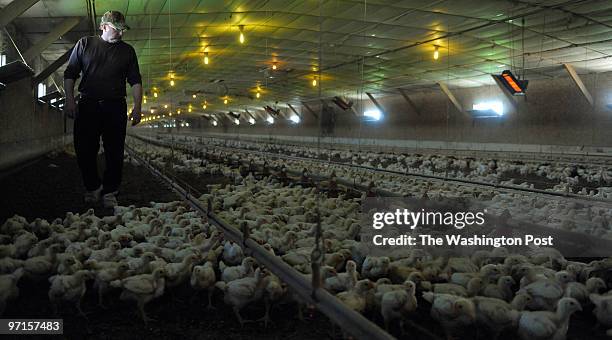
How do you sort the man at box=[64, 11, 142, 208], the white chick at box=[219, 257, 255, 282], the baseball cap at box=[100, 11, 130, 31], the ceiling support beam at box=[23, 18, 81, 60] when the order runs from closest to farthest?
the white chick at box=[219, 257, 255, 282] < the baseball cap at box=[100, 11, 130, 31] < the man at box=[64, 11, 142, 208] < the ceiling support beam at box=[23, 18, 81, 60]

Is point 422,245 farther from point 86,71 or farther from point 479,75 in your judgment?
point 479,75

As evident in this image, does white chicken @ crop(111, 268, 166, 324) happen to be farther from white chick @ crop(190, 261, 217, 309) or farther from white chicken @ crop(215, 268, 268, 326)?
white chicken @ crop(215, 268, 268, 326)

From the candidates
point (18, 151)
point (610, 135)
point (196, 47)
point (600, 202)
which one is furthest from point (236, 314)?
point (610, 135)

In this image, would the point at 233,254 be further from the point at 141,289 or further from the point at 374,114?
the point at 374,114

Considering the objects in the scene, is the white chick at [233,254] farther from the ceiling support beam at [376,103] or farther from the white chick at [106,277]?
the ceiling support beam at [376,103]

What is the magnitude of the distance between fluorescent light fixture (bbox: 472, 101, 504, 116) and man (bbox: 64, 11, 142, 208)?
21.0 meters

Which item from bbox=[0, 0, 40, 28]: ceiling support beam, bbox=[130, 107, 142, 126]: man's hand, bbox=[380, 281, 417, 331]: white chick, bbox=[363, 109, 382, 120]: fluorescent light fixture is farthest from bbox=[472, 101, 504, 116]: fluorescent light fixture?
bbox=[380, 281, 417, 331]: white chick

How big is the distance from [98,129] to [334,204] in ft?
12.9

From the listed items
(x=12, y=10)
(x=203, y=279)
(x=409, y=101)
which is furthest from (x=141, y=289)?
(x=409, y=101)

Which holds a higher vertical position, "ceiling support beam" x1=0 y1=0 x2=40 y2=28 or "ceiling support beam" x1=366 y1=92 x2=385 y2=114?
"ceiling support beam" x1=366 y1=92 x2=385 y2=114

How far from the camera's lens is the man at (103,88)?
14.3 feet

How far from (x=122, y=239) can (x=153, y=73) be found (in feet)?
74.2

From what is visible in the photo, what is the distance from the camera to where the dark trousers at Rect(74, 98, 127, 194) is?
14.8 ft

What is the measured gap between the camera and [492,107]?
2266 cm
